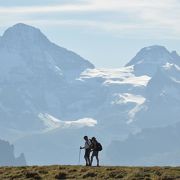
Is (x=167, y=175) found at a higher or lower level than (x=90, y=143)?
lower

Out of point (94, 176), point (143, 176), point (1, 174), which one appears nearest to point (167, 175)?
point (143, 176)

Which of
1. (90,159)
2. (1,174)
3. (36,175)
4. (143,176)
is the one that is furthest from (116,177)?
(90,159)

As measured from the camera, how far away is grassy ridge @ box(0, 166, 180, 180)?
4919 cm

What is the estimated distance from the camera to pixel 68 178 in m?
51.2

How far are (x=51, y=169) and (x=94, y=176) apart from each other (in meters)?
6.09

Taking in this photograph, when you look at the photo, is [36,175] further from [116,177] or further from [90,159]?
[90,159]

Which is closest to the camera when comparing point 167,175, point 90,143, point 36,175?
point 167,175

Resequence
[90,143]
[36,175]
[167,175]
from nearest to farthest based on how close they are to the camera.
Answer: [167,175]
[36,175]
[90,143]

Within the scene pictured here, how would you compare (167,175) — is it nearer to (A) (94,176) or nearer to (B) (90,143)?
(A) (94,176)

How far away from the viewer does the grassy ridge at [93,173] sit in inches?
1937

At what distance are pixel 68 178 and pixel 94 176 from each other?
1.66 m

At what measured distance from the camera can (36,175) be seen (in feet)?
171

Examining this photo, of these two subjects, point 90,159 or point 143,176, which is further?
point 90,159

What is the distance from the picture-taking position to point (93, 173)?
170 ft
